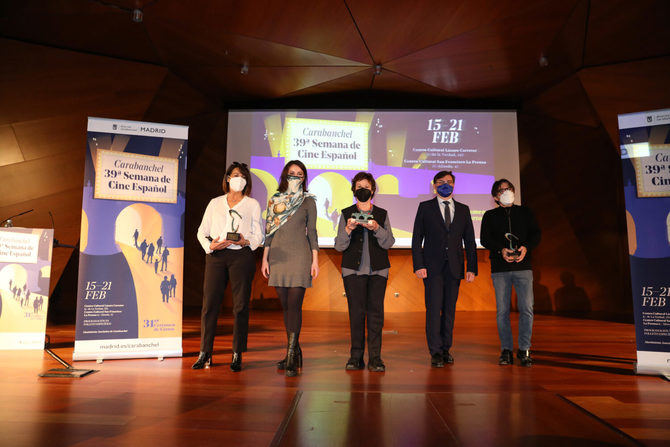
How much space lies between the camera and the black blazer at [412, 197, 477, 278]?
129 inches

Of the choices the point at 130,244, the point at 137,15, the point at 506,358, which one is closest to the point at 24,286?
the point at 130,244

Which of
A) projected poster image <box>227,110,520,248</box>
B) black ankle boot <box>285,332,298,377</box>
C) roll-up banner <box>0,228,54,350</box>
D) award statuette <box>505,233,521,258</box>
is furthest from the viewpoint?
projected poster image <box>227,110,520,248</box>

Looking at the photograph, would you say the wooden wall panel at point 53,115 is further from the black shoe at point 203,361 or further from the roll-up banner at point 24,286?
the black shoe at point 203,361

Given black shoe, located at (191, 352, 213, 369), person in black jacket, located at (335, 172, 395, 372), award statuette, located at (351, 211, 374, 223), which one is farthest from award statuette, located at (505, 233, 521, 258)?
black shoe, located at (191, 352, 213, 369)

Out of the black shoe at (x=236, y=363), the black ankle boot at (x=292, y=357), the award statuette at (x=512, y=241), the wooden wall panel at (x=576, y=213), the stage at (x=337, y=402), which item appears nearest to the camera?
the stage at (x=337, y=402)

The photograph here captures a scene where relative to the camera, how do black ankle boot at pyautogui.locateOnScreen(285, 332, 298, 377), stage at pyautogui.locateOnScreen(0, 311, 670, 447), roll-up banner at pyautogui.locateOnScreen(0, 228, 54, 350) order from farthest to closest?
roll-up banner at pyautogui.locateOnScreen(0, 228, 54, 350), black ankle boot at pyautogui.locateOnScreen(285, 332, 298, 377), stage at pyautogui.locateOnScreen(0, 311, 670, 447)

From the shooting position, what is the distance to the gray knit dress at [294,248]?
9.51ft

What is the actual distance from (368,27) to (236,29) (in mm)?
1681

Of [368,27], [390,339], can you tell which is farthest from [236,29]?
[390,339]

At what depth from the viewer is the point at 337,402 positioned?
2193 millimetres

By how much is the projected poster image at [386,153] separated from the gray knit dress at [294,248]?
167 inches

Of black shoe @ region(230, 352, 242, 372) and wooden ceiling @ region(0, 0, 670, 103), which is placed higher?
wooden ceiling @ region(0, 0, 670, 103)

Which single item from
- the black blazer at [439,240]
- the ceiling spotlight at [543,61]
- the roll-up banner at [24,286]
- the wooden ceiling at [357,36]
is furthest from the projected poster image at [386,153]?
the black blazer at [439,240]

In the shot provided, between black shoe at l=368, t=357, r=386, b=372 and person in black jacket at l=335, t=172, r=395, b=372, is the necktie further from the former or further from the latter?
black shoe at l=368, t=357, r=386, b=372
